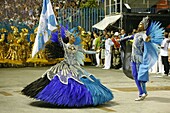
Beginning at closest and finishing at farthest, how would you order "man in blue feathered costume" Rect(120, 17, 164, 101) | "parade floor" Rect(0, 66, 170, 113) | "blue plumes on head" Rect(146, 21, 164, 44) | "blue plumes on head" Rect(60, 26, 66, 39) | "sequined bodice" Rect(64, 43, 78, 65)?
1. "parade floor" Rect(0, 66, 170, 113)
2. "sequined bodice" Rect(64, 43, 78, 65)
3. "blue plumes on head" Rect(60, 26, 66, 39)
4. "man in blue feathered costume" Rect(120, 17, 164, 101)
5. "blue plumes on head" Rect(146, 21, 164, 44)

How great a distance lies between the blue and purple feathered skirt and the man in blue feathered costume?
1.30 metres

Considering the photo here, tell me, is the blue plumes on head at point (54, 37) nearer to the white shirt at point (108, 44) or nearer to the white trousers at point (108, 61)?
the white shirt at point (108, 44)

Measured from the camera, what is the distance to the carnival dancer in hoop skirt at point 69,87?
8.27 meters

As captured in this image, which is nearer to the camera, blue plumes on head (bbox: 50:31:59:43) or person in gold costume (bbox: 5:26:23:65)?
blue plumes on head (bbox: 50:31:59:43)

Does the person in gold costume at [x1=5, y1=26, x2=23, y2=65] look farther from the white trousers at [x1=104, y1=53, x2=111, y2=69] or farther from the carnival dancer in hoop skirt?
the carnival dancer in hoop skirt

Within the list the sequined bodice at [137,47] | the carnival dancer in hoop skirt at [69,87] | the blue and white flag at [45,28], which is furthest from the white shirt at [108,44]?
the carnival dancer in hoop skirt at [69,87]

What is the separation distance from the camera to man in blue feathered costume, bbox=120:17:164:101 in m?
9.52

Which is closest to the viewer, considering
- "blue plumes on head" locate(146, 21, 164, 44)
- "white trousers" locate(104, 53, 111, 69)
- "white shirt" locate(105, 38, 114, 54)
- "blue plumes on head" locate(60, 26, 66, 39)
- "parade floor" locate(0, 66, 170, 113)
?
"parade floor" locate(0, 66, 170, 113)

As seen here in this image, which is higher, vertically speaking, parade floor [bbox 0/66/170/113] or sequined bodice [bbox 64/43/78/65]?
sequined bodice [bbox 64/43/78/65]

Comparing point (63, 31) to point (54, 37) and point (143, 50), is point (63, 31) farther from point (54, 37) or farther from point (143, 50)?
point (143, 50)

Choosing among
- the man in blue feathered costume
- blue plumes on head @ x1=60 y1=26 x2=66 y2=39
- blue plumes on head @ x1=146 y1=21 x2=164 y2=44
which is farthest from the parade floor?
blue plumes on head @ x1=60 y1=26 x2=66 y2=39

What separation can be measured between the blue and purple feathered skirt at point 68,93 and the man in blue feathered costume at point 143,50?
130cm

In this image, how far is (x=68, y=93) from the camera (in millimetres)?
8266

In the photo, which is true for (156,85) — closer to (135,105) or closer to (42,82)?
(135,105)
